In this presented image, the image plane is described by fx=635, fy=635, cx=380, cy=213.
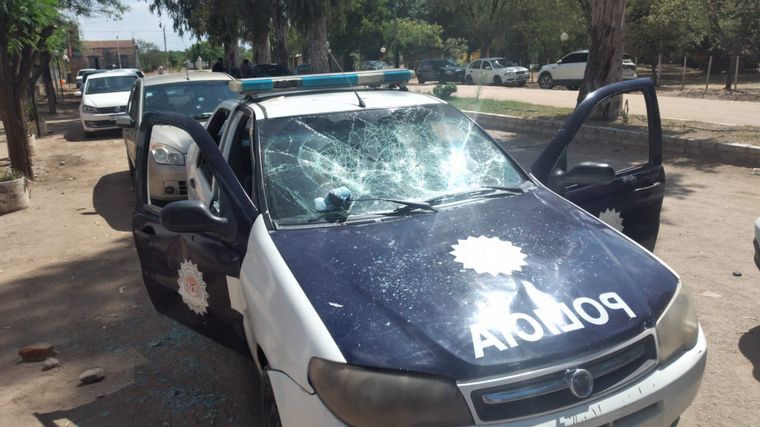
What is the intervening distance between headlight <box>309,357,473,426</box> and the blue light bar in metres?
2.25

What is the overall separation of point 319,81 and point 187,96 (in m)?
5.48

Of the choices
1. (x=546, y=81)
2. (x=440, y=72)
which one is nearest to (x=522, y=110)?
(x=546, y=81)

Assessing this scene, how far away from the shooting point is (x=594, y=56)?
1295 cm

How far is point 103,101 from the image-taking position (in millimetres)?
15922

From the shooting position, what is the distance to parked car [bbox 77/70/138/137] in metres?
15.6

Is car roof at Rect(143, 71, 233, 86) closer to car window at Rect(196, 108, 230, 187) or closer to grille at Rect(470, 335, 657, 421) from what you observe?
car window at Rect(196, 108, 230, 187)

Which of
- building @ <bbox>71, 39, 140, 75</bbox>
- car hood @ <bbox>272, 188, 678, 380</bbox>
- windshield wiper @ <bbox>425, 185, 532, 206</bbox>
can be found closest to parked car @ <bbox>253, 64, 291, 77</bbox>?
windshield wiper @ <bbox>425, 185, 532, 206</bbox>

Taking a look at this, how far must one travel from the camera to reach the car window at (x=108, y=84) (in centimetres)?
1681

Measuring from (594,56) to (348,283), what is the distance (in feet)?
39.0

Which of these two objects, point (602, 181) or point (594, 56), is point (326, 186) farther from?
point (594, 56)

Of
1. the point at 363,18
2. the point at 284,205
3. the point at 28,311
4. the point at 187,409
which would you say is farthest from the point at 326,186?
the point at 363,18

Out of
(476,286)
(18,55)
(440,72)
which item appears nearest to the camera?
(476,286)

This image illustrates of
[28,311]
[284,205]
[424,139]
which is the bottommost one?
[28,311]

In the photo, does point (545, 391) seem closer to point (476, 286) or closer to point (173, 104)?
point (476, 286)
